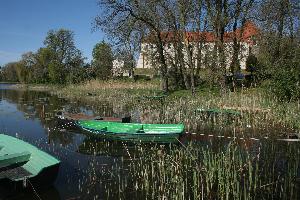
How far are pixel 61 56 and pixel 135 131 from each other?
6842 cm

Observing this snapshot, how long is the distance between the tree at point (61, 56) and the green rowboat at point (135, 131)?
50700mm

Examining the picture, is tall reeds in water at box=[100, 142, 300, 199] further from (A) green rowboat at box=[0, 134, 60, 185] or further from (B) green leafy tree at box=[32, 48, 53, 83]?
(B) green leafy tree at box=[32, 48, 53, 83]

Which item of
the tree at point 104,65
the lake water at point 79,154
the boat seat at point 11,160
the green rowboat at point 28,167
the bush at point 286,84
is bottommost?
the lake water at point 79,154

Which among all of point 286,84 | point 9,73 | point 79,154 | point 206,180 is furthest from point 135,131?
point 9,73

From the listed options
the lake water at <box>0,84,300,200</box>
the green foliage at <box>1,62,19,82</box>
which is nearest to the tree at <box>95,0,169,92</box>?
the lake water at <box>0,84,300,200</box>

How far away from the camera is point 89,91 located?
139ft

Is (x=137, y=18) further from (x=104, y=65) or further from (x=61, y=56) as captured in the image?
(x=61, y=56)

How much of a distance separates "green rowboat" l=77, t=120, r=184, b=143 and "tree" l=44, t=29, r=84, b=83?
166 feet

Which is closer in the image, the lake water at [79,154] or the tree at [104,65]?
the lake water at [79,154]

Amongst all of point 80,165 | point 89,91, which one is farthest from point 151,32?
point 80,165

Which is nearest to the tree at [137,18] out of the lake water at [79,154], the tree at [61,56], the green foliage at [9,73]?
the lake water at [79,154]

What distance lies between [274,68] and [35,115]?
1642 centimetres

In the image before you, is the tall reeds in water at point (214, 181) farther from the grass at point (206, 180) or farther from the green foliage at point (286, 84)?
the green foliage at point (286, 84)

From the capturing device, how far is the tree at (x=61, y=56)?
69.5 metres
